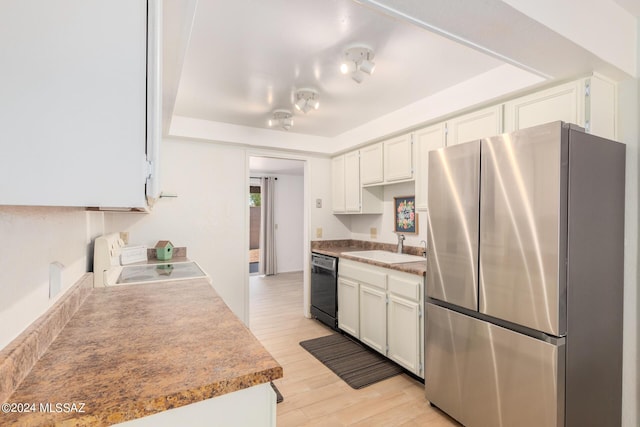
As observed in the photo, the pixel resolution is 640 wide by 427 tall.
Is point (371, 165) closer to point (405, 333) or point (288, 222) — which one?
point (405, 333)

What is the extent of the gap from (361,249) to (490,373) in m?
2.25

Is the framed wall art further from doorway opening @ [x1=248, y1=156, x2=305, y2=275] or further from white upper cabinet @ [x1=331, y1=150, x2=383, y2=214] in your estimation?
doorway opening @ [x1=248, y1=156, x2=305, y2=275]

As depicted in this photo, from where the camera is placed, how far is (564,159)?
4.85ft

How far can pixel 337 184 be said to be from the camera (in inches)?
159

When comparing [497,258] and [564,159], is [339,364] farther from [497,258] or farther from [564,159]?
[564,159]

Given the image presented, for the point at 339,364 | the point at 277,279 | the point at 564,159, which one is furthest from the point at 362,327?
the point at 277,279

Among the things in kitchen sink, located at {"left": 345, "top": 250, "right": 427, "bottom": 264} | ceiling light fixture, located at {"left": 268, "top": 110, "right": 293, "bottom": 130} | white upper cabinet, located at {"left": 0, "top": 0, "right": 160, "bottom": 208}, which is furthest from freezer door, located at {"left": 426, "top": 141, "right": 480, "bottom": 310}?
white upper cabinet, located at {"left": 0, "top": 0, "right": 160, "bottom": 208}

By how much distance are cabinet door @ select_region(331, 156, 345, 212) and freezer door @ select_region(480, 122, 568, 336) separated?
2223 mm

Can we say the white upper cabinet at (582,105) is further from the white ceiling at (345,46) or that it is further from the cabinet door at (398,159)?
the cabinet door at (398,159)

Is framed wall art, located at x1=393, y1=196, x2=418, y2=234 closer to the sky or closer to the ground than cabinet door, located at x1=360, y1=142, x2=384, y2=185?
closer to the ground

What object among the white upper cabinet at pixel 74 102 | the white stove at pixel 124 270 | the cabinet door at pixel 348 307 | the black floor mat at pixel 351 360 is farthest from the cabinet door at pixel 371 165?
the white upper cabinet at pixel 74 102

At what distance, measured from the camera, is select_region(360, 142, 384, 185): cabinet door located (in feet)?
10.7

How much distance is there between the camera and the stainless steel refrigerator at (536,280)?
1478 millimetres

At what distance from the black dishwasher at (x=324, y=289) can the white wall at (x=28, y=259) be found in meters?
2.50
